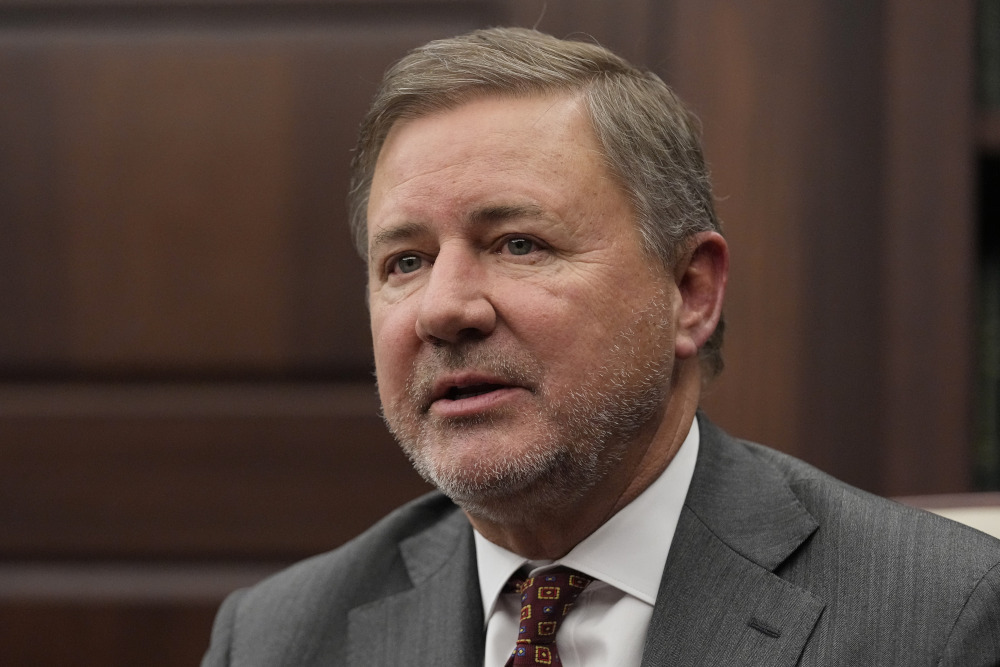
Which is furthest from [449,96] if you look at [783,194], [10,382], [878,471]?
[10,382]

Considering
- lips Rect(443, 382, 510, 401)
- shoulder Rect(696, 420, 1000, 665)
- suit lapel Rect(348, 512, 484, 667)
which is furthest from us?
suit lapel Rect(348, 512, 484, 667)

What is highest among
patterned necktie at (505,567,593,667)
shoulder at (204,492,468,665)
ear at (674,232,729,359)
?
ear at (674,232,729,359)

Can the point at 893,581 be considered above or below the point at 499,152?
below

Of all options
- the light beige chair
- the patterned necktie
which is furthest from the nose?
the light beige chair

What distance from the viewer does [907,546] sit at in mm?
1253

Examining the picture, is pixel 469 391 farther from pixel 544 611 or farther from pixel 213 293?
pixel 213 293

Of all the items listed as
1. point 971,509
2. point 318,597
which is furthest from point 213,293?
point 971,509

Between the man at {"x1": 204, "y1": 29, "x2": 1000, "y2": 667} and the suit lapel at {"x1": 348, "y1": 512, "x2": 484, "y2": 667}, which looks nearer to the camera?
the man at {"x1": 204, "y1": 29, "x2": 1000, "y2": 667}

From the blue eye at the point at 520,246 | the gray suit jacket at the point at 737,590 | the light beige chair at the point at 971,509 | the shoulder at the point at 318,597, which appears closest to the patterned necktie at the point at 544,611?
the gray suit jacket at the point at 737,590

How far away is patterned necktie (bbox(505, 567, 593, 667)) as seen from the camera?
127 centimetres

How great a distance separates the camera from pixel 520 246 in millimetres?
1297

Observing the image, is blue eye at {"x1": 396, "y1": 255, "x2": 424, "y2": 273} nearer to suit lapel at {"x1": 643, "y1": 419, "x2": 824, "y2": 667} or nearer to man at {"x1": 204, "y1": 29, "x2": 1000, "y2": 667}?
man at {"x1": 204, "y1": 29, "x2": 1000, "y2": 667}

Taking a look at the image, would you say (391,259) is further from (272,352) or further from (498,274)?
(272,352)

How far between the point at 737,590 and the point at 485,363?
376 millimetres
